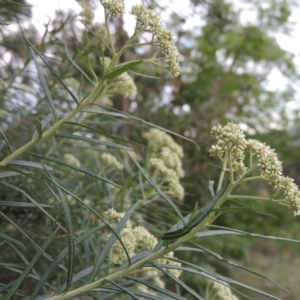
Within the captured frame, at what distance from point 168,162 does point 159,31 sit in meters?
0.53

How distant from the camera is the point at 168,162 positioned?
1.17m

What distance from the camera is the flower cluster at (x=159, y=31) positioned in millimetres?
685

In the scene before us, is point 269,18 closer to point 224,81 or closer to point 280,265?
point 224,81

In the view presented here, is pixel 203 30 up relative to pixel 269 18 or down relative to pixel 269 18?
down

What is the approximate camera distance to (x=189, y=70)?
11.4ft

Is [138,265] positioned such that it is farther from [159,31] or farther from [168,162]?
[168,162]

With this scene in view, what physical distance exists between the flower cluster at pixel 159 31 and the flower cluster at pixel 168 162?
173mm

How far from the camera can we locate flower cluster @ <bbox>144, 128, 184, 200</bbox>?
1.02 meters

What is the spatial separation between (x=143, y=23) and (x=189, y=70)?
2.83 m

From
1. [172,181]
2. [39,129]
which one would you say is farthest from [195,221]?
[172,181]

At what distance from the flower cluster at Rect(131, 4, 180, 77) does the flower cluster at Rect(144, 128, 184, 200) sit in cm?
17

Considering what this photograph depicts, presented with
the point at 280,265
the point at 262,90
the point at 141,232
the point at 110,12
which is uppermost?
the point at 262,90

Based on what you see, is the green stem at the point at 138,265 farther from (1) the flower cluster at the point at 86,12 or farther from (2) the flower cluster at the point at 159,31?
(1) the flower cluster at the point at 86,12

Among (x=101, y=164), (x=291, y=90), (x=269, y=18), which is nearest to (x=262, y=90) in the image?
(x=291, y=90)
